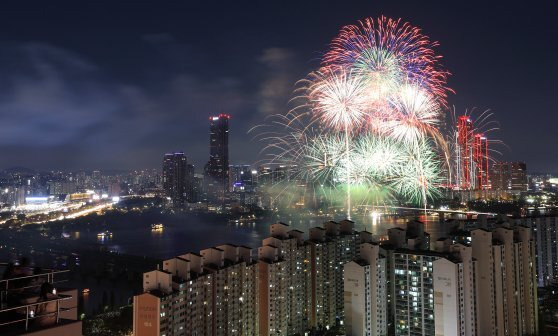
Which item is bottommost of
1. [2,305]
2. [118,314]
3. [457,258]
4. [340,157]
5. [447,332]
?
[118,314]

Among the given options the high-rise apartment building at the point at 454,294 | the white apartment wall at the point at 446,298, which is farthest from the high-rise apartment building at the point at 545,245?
the white apartment wall at the point at 446,298

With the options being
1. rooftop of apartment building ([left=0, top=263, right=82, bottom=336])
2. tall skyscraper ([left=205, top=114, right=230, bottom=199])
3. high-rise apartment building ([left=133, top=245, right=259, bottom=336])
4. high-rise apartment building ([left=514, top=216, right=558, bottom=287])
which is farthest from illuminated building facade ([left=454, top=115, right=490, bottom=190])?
tall skyscraper ([left=205, top=114, right=230, bottom=199])

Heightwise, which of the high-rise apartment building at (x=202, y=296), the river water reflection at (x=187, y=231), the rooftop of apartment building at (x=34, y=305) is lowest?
the river water reflection at (x=187, y=231)

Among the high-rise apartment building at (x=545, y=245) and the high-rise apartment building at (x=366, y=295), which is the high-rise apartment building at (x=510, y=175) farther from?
the high-rise apartment building at (x=366, y=295)

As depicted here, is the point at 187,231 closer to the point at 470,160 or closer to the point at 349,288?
the point at 470,160

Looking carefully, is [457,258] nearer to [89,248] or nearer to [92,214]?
[89,248]

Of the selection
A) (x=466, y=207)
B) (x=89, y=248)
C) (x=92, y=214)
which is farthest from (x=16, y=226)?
(x=466, y=207)
